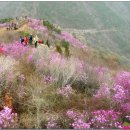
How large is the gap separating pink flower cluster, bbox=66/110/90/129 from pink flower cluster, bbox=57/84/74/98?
49.2 inches

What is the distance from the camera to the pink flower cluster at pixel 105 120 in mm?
9500

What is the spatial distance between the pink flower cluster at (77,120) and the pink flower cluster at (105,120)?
0.73 feet

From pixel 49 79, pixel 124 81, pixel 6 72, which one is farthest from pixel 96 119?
pixel 49 79

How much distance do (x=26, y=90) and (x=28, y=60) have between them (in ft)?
10.1

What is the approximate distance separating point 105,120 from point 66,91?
6.85ft

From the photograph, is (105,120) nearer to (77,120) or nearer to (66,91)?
(77,120)

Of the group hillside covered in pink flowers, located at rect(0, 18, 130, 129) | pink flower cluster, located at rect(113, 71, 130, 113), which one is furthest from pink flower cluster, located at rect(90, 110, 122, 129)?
pink flower cluster, located at rect(113, 71, 130, 113)

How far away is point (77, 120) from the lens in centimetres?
950

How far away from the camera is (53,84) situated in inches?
459

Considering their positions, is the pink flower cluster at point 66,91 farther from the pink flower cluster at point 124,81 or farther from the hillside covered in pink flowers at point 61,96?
the pink flower cluster at point 124,81

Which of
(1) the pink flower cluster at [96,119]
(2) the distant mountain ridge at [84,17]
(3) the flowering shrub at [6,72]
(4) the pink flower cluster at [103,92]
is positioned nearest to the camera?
(1) the pink flower cluster at [96,119]

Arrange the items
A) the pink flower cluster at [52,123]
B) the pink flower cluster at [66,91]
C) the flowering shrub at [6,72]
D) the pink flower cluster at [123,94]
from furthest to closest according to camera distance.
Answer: the pink flower cluster at [66,91] → the flowering shrub at [6,72] → the pink flower cluster at [123,94] → the pink flower cluster at [52,123]

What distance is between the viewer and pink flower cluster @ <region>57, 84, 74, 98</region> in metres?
11.1

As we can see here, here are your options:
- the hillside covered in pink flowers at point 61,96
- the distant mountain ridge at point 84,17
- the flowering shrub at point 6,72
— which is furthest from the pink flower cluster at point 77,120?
the distant mountain ridge at point 84,17
